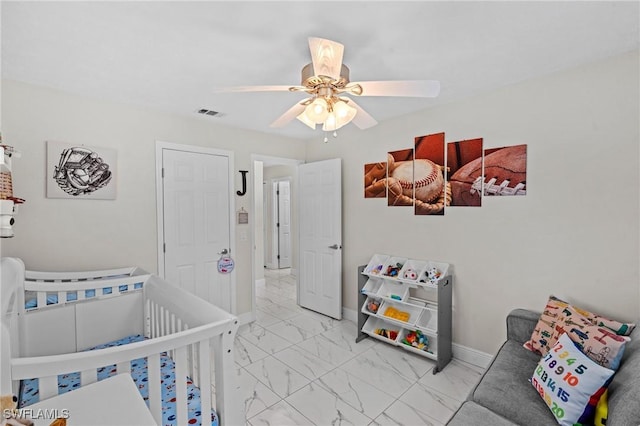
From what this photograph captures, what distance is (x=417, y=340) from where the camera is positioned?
8.95 feet

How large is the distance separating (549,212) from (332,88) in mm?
1817

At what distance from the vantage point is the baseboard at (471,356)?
100.0 inches

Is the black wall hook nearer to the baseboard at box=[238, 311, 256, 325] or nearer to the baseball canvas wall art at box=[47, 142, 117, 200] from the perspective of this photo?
the baseball canvas wall art at box=[47, 142, 117, 200]

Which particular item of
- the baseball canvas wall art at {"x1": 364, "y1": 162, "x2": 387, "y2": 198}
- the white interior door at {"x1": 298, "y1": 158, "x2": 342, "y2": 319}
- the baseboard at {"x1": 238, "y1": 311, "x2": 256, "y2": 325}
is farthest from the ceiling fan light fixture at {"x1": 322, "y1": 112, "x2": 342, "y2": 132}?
the baseboard at {"x1": 238, "y1": 311, "x2": 256, "y2": 325}

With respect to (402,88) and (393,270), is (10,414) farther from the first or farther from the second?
(393,270)

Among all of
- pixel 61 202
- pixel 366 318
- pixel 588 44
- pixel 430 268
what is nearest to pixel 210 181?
pixel 61 202

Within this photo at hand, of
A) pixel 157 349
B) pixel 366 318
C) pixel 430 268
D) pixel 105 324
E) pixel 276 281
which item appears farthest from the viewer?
pixel 276 281

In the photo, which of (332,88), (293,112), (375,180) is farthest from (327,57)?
(375,180)

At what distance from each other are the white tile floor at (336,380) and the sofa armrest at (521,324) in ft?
1.83

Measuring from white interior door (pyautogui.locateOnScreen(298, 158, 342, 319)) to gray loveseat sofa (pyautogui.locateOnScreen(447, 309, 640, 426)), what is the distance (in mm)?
1977

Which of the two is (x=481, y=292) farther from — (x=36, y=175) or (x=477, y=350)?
(x=36, y=175)

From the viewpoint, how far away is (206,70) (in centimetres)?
204

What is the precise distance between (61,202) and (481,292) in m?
3.45

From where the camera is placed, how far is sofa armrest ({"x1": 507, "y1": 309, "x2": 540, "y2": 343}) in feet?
6.88
